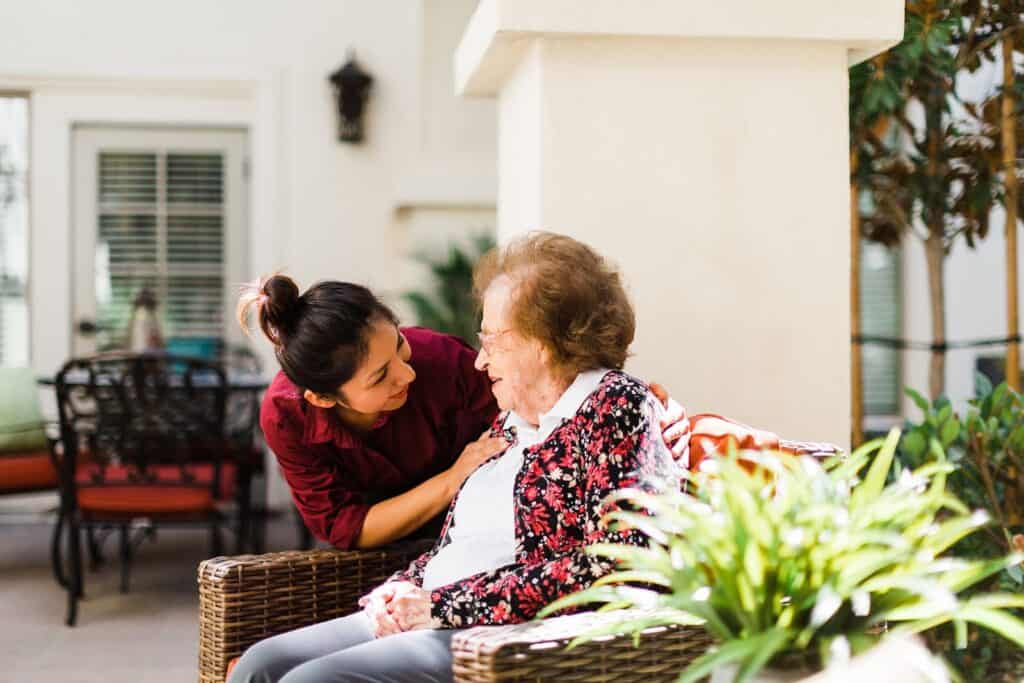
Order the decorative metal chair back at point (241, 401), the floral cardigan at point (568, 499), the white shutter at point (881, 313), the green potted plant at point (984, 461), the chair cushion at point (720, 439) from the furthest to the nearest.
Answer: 1. the white shutter at point (881, 313)
2. the decorative metal chair back at point (241, 401)
3. the green potted plant at point (984, 461)
4. the chair cushion at point (720, 439)
5. the floral cardigan at point (568, 499)

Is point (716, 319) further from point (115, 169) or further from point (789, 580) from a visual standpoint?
point (115, 169)

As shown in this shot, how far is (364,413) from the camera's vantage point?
208 centimetres

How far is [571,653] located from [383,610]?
487 mm

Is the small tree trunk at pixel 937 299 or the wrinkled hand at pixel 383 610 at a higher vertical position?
the small tree trunk at pixel 937 299

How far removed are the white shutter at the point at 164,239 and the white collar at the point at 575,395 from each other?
4.49 meters

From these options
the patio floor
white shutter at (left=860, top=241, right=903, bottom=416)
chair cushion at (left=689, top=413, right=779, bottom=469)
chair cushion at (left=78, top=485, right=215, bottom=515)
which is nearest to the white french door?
the patio floor

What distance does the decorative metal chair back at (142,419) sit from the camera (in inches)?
153

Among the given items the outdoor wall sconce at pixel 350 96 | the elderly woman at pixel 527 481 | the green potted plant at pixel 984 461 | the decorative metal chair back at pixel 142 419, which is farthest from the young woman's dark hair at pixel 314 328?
the outdoor wall sconce at pixel 350 96

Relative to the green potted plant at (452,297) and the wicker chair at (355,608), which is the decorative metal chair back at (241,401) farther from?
the wicker chair at (355,608)

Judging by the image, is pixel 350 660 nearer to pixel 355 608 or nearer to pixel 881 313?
pixel 355 608

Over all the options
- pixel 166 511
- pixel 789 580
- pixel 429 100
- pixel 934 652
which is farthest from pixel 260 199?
pixel 789 580

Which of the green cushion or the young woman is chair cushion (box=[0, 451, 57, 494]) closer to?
the green cushion

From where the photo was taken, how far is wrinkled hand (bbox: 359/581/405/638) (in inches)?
70.3

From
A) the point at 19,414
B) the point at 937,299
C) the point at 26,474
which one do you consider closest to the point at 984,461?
the point at 937,299
